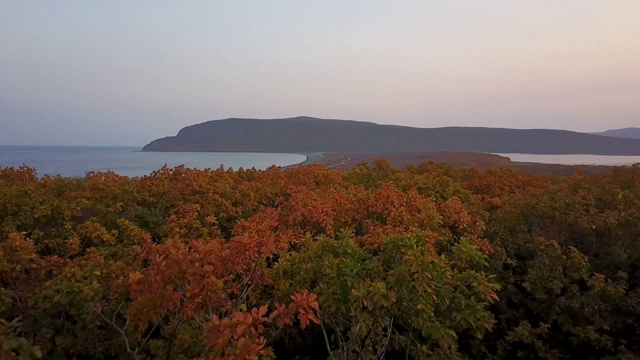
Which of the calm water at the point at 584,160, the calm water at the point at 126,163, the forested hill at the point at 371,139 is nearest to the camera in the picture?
the calm water at the point at 126,163

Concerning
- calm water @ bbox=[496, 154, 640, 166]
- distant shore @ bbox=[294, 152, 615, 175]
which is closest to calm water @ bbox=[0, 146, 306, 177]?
distant shore @ bbox=[294, 152, 615, 175]

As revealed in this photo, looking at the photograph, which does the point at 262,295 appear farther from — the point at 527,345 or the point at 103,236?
the point at 527,345

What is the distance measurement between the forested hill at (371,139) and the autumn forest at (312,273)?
134 metres

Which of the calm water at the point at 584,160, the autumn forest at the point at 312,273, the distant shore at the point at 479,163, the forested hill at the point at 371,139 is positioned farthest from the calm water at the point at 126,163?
the forested hill at the point at 371,139

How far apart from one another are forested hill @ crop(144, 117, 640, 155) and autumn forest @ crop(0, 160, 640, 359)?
134 m

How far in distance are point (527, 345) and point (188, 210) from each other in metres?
6.36

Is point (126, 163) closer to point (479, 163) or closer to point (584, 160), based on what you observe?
point (479, 163)

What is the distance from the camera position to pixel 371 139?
15788 centimetres

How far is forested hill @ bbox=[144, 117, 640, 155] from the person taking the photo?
5522 inches

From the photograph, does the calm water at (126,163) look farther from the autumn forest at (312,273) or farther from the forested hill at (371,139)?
the forested hill at (371,139)

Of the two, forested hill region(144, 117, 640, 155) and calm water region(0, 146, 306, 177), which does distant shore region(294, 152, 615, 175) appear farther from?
forested hill region(144, 117, 640, 155)

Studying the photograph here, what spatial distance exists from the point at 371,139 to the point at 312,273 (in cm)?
15451

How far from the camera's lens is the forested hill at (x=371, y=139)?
140 meters

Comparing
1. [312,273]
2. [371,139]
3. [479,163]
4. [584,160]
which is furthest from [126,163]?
[371,139]
